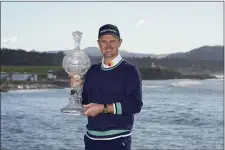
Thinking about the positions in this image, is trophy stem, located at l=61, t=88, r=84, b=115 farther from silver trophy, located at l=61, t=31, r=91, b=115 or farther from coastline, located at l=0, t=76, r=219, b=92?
coastline, located at l=0, t=76, r=219, b=92

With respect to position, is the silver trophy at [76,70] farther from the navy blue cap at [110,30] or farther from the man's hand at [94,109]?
the navy blue cap at [110,30]

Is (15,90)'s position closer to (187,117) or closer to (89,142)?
(187,117)

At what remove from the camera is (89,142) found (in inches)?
66.2

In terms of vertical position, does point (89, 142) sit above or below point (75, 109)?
below

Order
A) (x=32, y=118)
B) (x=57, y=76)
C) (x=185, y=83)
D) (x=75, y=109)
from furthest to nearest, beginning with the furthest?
(x=185, y=83) < (x=57, y=76) < (x=32, y=118) < (x=75, y=109)

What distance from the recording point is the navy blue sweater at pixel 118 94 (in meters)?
1.58

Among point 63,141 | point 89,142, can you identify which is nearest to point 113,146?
point 89,142


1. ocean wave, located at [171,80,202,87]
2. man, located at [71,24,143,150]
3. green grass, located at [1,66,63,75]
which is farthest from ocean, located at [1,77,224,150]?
man, located at [71,24,143,150]

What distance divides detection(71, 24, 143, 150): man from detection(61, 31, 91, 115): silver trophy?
0.09 meters

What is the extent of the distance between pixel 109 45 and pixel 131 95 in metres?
0.23

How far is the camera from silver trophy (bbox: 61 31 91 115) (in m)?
1.75

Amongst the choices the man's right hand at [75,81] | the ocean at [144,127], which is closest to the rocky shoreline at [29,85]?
the ocean at [144,127]

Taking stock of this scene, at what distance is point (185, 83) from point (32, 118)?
1221 inches

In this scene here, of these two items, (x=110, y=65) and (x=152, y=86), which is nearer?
(x=110, y=65)
